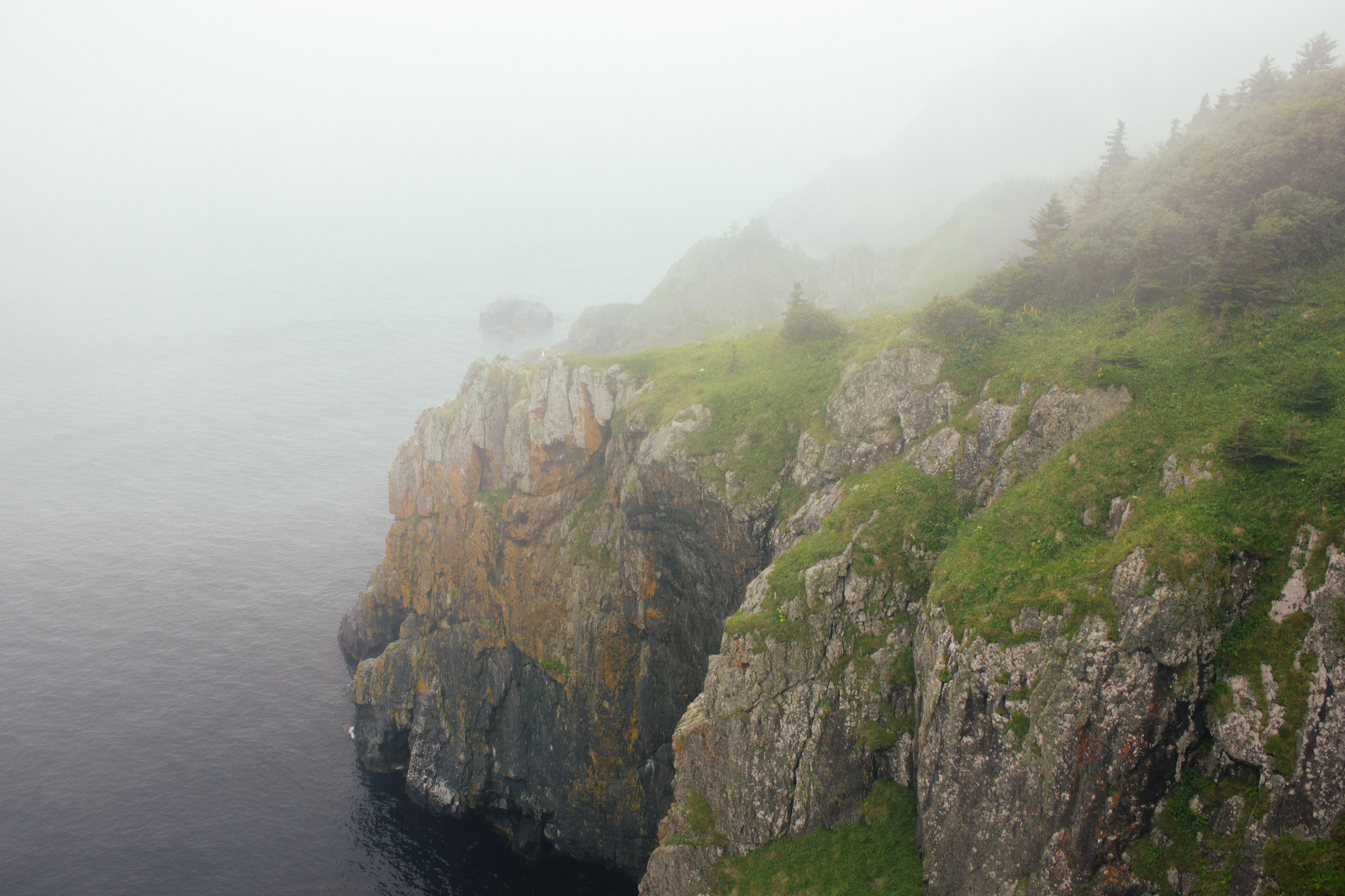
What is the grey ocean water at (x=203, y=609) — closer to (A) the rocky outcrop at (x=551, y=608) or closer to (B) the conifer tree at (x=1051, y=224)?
(A) the rocky outcrop at (x=551, y=608)

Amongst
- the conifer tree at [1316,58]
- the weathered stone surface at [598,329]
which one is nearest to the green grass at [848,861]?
the conifer tree at [1316,58]

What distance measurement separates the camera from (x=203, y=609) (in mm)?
60875

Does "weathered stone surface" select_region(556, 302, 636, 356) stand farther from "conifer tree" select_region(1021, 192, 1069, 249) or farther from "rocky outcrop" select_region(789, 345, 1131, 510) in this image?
"rocky outcrop" select_region(789, 345, 1131, 510)

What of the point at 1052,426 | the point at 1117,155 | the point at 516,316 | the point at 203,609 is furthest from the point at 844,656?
the point at 516,316

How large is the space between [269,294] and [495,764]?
150 m

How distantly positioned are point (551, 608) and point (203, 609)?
41214 millimetres

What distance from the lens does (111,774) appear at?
140ft

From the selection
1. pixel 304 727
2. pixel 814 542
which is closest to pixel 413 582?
pixel 304 727

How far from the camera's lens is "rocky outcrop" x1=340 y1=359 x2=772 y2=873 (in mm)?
37125

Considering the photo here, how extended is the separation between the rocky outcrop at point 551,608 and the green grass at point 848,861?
12.5 metres

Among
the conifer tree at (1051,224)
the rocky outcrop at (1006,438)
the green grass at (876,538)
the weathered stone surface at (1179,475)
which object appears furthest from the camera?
the conifer tree at (1051,224)

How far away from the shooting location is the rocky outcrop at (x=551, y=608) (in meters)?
37.1

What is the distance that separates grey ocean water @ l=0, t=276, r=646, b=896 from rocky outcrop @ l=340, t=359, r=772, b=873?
10.9ft

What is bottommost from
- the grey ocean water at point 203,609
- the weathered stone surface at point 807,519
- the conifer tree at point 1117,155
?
the grey ocean water at point 203,609
